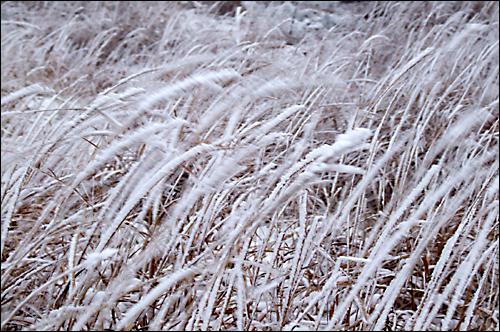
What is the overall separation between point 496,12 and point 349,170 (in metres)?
2.24

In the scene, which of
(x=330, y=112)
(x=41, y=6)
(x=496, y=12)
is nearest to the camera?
(x=330, y=112)

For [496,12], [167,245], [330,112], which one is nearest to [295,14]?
[496,12]

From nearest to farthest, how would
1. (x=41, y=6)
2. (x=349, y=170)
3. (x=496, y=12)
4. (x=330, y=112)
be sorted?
1. (x=349, y=170)
2. (x=330, y=112)
3. (x=496, y=12)
4. (x=41, y=6)

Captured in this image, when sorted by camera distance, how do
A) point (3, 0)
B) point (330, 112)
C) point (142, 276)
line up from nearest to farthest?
point (142, 276) < point (330, 112) < point (3, 0)

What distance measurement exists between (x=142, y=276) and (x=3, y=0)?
4.24 m

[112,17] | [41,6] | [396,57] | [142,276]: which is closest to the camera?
[142,276]

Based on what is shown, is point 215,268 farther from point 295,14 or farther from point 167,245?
point 295,14

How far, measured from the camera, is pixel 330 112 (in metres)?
1.46

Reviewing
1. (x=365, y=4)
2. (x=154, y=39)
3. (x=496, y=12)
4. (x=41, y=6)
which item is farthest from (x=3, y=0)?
(x=496, y=12)

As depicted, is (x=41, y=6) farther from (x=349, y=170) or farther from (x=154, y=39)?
(x=349, y=170)

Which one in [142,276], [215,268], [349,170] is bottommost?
[142,276]

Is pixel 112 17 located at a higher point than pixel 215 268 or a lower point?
higher

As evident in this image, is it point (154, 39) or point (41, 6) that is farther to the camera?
point (41, 6)

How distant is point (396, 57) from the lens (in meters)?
2.06
